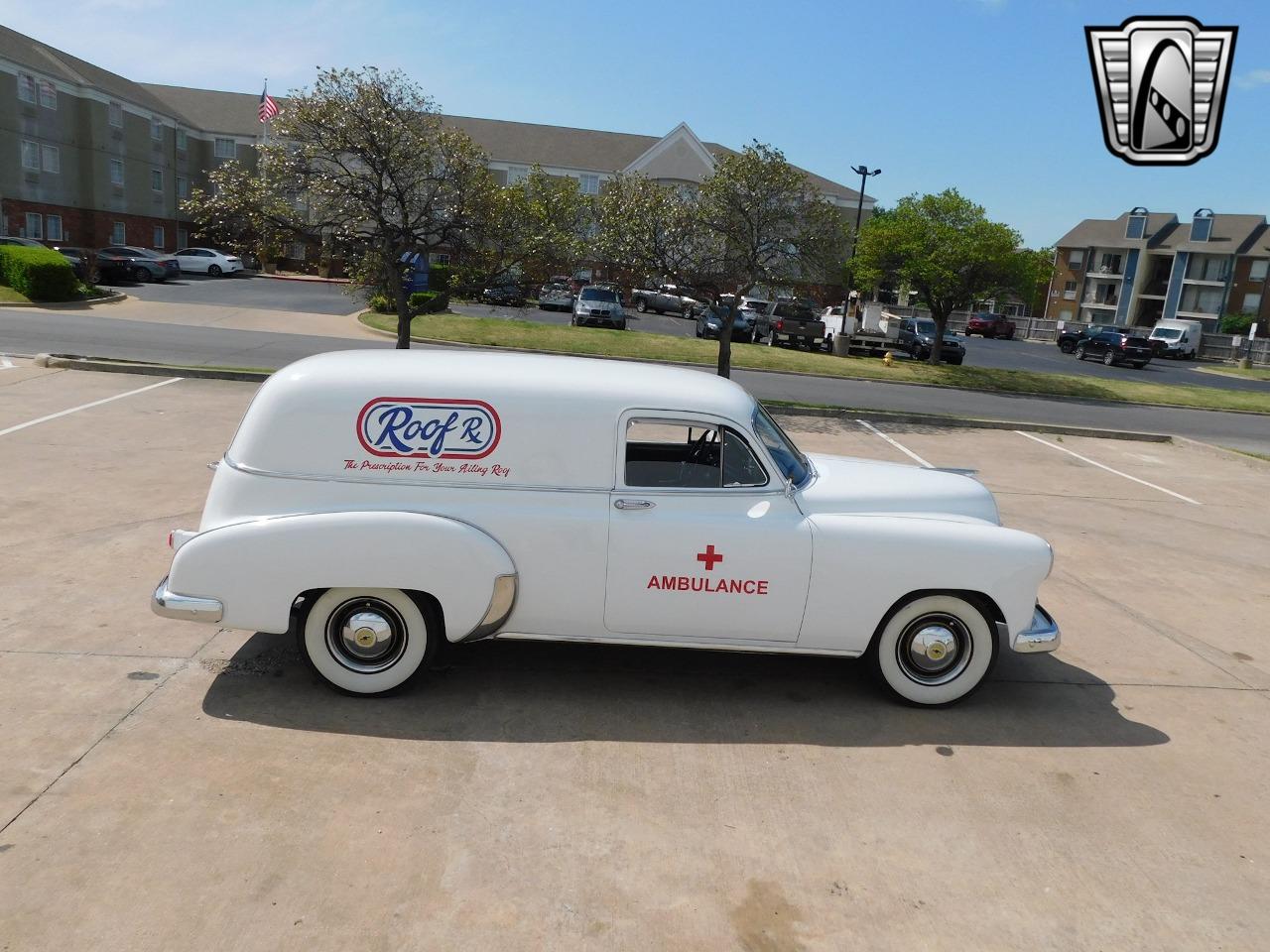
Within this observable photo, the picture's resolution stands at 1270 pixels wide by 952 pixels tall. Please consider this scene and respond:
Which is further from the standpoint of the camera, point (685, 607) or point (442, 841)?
point (685, 607)

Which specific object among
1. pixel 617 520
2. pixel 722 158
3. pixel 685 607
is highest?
pixel 722 158

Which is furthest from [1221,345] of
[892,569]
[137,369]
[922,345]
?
[892,569]

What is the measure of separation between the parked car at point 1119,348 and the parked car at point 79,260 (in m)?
40.9

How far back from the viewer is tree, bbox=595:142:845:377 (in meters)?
17.5

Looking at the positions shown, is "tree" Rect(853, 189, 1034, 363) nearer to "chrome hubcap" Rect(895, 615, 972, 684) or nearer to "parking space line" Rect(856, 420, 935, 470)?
"parking space line" Rect(856, 420, 935, 470)

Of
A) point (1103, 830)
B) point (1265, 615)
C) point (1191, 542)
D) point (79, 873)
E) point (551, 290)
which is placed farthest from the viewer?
point (551, 290)

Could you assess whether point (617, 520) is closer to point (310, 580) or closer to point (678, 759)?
point (678, 759)

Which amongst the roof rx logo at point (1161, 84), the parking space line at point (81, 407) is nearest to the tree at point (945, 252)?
the roof rx logo at point (1161, 84)

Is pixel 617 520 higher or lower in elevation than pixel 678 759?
higher

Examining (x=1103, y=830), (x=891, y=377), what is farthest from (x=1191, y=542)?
(x=891, y=377)

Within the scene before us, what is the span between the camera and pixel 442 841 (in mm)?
3828

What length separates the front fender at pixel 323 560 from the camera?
4770 millimetres

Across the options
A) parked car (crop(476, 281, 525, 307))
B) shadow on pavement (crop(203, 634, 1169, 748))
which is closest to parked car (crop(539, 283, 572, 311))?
parked car (crop(476, 281, 525, 307))

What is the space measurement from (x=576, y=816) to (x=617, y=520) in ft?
5.12
